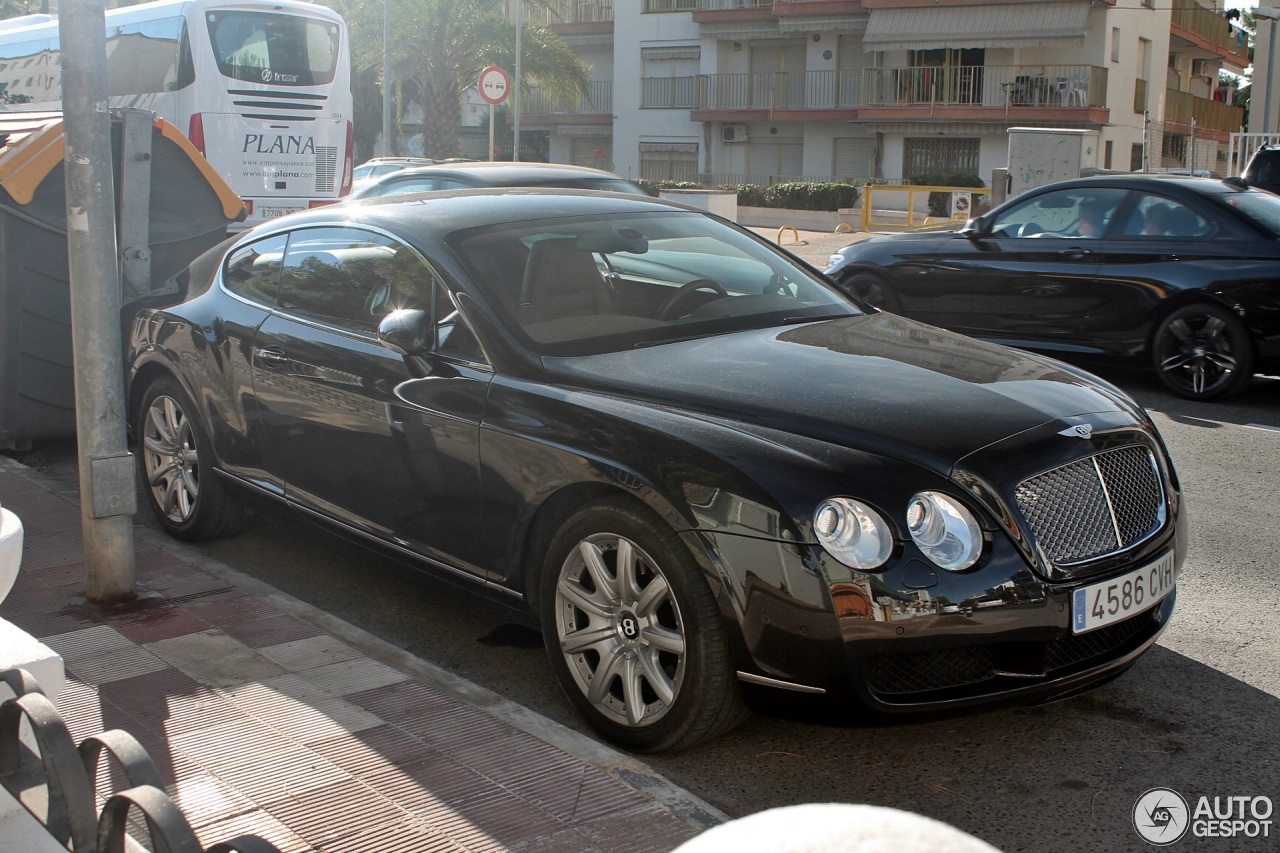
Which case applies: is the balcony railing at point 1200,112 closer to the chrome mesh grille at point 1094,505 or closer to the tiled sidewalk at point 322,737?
the chrome mesh grille at point 1094,505

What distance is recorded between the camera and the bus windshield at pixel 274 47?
18.0 meters

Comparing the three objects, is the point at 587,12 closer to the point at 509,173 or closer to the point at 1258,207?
the point at 509,173

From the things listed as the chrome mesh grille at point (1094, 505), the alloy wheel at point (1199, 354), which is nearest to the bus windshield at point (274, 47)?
the alloy wheel at point (1199, 354)

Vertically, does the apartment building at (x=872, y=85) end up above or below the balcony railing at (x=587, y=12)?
below

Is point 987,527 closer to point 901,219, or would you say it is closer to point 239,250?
point 239,250

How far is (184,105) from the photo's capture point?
59.0 ft

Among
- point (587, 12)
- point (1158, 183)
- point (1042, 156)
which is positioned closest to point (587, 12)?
point (587, 12)

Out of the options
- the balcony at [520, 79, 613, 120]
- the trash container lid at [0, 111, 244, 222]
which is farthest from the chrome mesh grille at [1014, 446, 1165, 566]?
the balcony at [520, 79, 613, 120]

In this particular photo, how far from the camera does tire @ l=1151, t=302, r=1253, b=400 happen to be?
8695 mm

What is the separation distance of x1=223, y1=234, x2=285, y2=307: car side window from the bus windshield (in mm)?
13516

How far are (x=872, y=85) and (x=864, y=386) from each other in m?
36.4

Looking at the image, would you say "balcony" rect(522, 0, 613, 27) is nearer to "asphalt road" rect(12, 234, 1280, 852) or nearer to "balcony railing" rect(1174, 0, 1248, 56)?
"balcony railing" rect(1174, 0, 1248, 56)

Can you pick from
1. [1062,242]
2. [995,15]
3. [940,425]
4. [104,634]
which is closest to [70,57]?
[104,634]

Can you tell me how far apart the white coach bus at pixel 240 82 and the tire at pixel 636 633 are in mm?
14454
